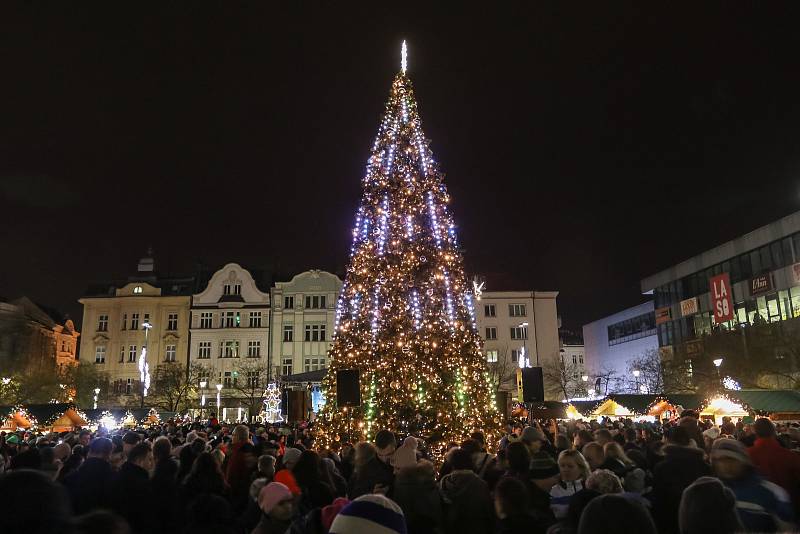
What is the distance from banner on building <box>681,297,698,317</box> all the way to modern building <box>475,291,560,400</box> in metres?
13.0

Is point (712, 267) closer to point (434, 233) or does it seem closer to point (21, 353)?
point (434, 233)

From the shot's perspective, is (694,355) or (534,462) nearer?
(534,462)

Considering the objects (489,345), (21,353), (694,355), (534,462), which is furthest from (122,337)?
(534,462)

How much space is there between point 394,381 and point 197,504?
486 inches

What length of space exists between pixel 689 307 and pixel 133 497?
211 ft

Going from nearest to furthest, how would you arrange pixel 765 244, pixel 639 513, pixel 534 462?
pixel 639 513, pixel 534 462, pixel 765 244

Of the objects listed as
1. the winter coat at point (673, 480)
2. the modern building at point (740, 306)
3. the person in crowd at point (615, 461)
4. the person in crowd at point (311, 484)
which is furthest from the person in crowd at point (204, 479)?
the modern building at point (740, 306)

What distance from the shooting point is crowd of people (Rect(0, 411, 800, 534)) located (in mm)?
2760

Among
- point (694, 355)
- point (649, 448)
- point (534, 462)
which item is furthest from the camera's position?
point (694, 355)

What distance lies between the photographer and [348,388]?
15.8 meters

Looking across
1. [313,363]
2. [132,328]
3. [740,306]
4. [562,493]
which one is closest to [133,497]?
[562,493]

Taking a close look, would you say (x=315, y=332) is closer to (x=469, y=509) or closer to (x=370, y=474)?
(x=370, y=474)

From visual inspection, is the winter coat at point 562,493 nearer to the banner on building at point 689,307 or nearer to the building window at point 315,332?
the building window at point 315,332

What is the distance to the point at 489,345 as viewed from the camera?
6800cm
